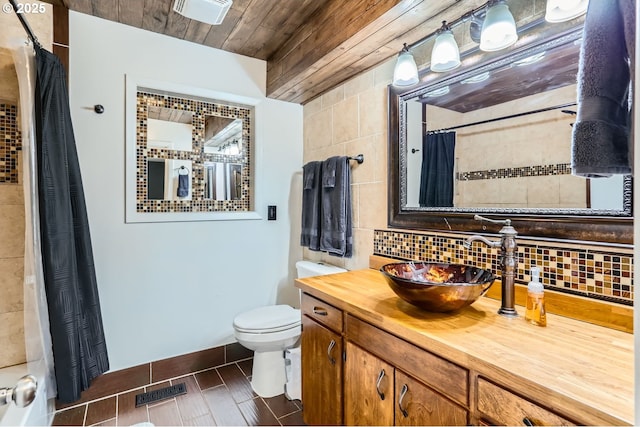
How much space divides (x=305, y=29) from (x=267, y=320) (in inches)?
71.6

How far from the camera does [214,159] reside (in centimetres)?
233

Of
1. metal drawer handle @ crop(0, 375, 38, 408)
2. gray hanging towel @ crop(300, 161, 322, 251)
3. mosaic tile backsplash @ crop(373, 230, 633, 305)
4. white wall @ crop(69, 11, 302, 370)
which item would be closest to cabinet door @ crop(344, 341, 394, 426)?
mosaic tile backsplash @ crop(373, 230, 633, 305)

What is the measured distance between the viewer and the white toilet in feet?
6.13

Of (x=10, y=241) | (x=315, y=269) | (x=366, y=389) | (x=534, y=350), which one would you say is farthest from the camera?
(x=315, y=269)

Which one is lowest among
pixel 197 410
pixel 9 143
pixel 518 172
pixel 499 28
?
pixel 197 410

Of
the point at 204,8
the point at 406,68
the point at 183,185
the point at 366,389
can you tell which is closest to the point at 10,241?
the point at 183,185

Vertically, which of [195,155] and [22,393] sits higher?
[195,155]

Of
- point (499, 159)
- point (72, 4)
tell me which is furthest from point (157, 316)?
point (499, 159)

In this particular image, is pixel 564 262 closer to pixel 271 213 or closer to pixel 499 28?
pixel 499 28

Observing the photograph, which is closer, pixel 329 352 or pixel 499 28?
pixel 499 28

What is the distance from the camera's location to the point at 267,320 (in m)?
1.96

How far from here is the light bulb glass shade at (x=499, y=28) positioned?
1.17m

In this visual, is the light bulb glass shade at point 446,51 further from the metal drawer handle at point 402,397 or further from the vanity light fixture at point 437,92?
the metal drawer handle at point 402,397

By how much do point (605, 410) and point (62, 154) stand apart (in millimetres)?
2189
